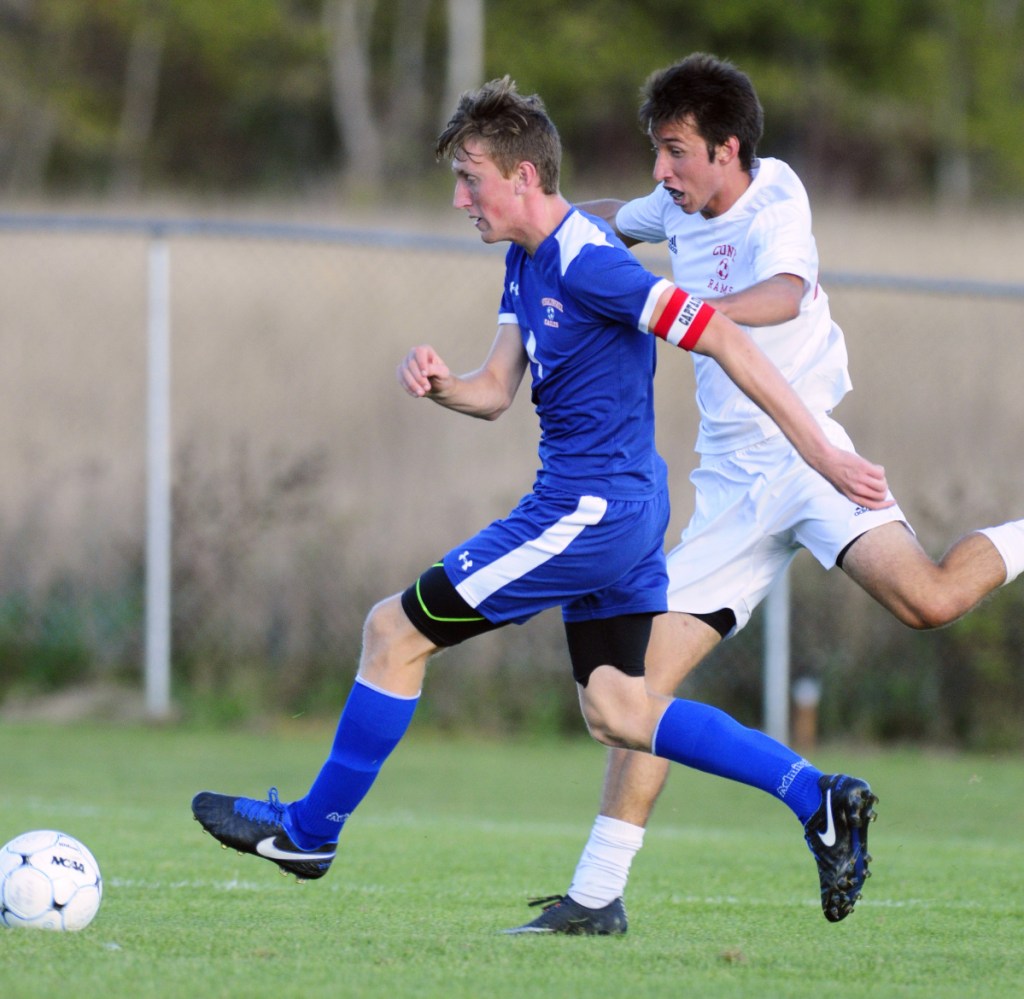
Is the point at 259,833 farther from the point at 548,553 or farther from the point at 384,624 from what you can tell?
the point at 548,553

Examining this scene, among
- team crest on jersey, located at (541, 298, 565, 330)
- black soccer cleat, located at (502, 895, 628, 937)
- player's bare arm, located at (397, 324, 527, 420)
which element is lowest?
black soccer cleat, located at (502, 895, 628, 937)

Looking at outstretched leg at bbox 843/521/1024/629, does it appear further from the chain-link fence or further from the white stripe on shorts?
the chain-link fence

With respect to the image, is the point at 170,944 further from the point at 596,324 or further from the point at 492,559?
the point at 596,324

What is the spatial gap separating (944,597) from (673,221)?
149 centimetres

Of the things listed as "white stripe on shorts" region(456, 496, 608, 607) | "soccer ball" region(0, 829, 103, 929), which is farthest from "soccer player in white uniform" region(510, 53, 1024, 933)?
"soccer ball" region(0, 829, 103, 929)

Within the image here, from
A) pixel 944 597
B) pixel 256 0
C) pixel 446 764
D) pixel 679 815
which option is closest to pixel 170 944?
pixel 944 597

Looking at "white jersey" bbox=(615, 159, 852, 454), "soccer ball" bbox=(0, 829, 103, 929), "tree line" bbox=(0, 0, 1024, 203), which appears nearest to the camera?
"soccer ball" bbox=(0, 829, 103, 929)

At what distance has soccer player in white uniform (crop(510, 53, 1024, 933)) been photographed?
A: 5.17 metres

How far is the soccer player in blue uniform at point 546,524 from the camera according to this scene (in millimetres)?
4668

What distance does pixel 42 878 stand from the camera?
4473mm

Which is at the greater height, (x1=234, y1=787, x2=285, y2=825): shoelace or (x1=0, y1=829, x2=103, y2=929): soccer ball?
(x1=234, y1=787, x2=285, y2=825): shoelace

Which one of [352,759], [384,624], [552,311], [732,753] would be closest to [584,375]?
[552,311]

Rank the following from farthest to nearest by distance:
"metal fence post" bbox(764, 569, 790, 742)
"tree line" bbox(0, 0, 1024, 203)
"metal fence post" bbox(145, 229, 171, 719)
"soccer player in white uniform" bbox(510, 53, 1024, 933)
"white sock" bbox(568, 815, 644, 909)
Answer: "tree line" bbox(0, 0, 1024, 203) < "metal fence post" bbox(145, 229, 171, 719) < "metal fence post" bbox(764, 569, 790, 742) < "soccer player in white uniform" bbox(510, 53, 1024, 933) < "white sock" bbox(568, 815, 644, 909)

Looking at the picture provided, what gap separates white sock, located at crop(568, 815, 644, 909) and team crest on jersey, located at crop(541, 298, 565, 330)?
1451 mm
